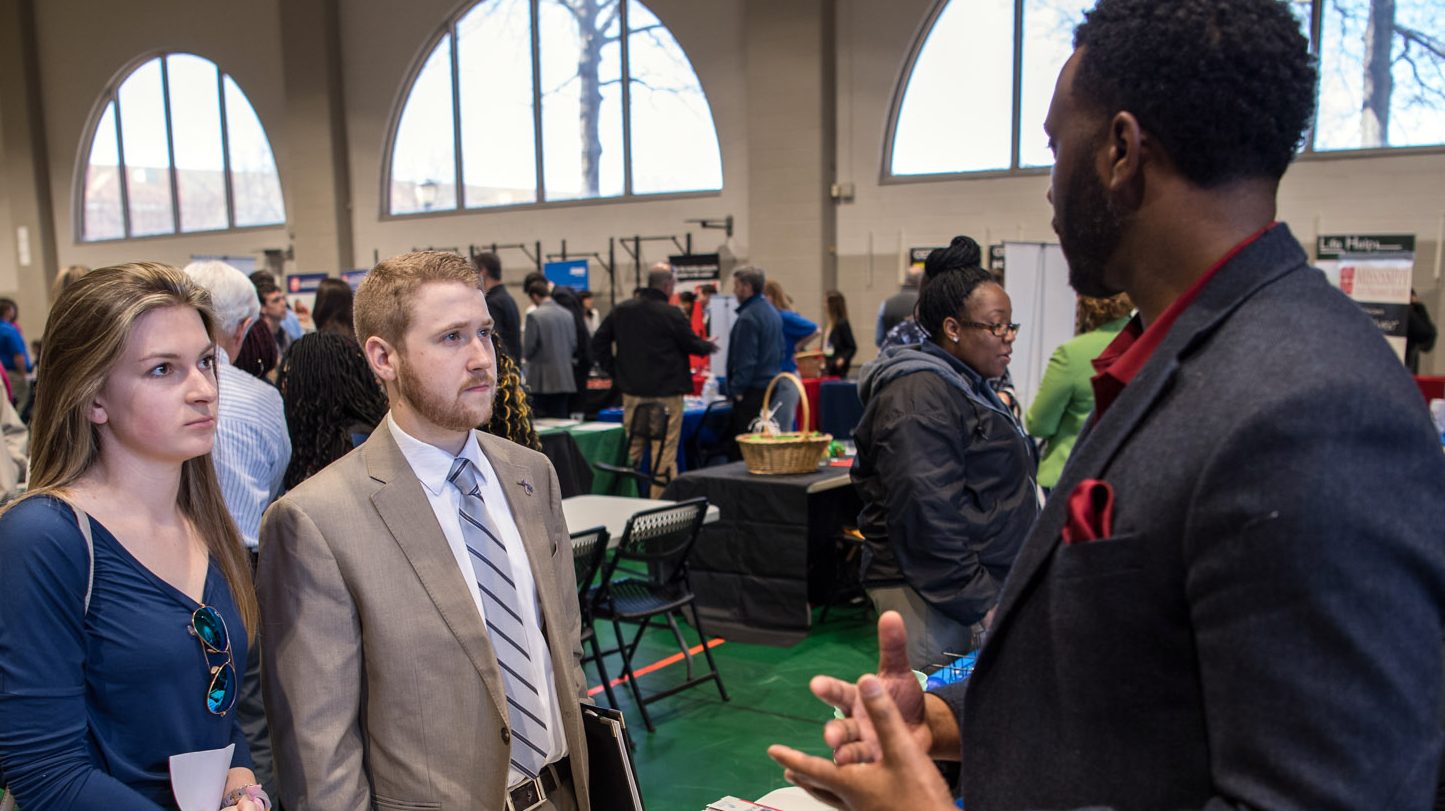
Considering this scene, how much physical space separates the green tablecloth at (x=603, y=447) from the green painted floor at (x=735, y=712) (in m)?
1.54

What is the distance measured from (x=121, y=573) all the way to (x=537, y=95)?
530 inches

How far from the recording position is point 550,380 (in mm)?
8266

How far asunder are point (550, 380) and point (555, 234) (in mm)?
6131

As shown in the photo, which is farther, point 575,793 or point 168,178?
point 168,178

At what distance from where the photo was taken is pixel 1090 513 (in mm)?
764

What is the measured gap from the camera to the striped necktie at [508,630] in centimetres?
171

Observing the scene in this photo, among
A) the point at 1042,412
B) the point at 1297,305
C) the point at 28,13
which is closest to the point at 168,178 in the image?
the point at 28,13

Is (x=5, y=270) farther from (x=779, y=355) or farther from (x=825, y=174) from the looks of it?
(x=779, y=355)

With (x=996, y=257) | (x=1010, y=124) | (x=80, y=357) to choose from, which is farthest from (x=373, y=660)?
(x=1010, y=124)

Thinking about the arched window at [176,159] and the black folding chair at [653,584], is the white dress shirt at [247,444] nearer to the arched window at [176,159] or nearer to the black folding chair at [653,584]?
the black folding chair at [653,584]

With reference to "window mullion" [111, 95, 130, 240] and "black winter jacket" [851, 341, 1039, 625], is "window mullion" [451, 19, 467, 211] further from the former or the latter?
"black winter jacket" [851, 341, 1039, 625]

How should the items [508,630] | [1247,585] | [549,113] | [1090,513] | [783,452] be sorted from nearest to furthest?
[1247,585] → [1090,513] → [508,630] → [783,452] → [549,113]

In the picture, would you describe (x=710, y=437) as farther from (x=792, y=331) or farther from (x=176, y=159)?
(x=176, y=159)

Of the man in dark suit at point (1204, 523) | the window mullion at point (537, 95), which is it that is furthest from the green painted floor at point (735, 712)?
the window mullion at point (537, 95)
